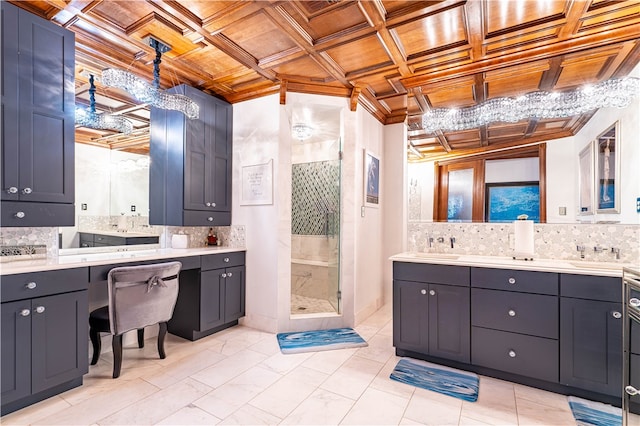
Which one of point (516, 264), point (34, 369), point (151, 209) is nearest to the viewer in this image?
point (34, 369)

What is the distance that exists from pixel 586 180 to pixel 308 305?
2903 millimetres

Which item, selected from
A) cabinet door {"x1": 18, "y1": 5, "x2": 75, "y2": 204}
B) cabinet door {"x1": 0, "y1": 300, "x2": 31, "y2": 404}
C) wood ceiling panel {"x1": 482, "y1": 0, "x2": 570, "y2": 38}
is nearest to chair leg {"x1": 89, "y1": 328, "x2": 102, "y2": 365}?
cabinet door {"x1": 0, "y1": 300, "x2": 31, "y2": 404}

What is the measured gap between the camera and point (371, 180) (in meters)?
3.78

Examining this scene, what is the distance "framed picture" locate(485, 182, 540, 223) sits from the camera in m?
2.54

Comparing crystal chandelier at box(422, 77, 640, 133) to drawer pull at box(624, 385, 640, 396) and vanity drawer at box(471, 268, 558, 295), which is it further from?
drawer pull at box(624, 385, 640, 396)

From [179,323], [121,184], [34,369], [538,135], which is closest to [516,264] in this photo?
[538,135]

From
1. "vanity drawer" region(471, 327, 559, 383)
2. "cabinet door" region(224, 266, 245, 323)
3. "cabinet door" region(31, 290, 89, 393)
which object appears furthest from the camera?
"cabinet door" region(224, 266, 245, 323)

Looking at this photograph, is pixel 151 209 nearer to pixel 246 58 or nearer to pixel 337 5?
pixel 246 58

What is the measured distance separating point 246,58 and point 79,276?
220 centimetres

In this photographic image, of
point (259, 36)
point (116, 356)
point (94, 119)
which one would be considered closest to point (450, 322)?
point (116, 356)

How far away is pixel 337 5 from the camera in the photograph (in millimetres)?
2072

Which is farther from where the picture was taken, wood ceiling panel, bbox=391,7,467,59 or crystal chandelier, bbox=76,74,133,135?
crystal chandelier, bbox=76,74,133,135

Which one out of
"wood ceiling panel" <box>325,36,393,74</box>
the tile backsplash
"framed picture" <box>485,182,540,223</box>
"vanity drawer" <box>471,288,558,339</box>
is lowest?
"vanity drawer" <box>471,288,558,339</box>

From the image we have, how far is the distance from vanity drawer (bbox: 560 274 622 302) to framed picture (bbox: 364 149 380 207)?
6.64ft
